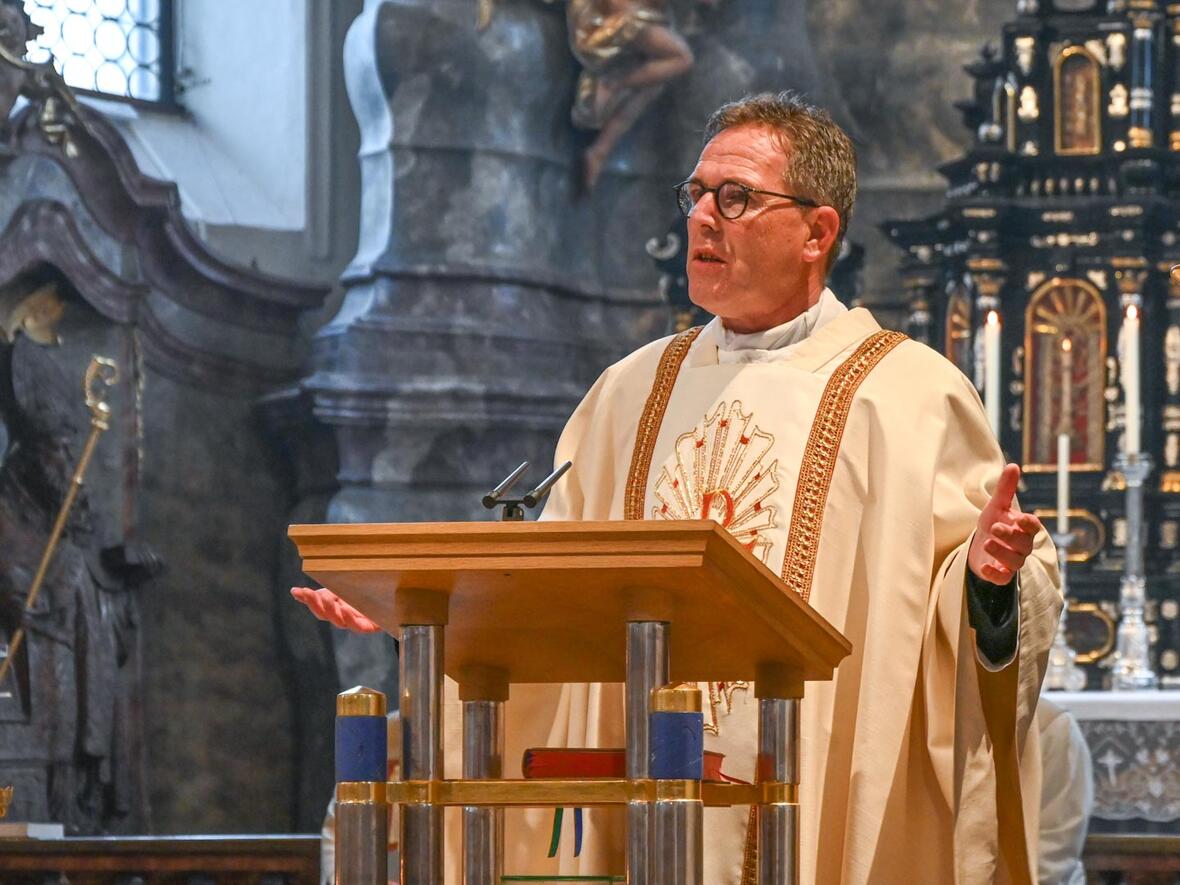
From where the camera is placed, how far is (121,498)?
10.0 metres

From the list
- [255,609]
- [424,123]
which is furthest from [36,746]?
[424,123]

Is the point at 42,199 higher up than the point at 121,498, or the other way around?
the point at 42,199

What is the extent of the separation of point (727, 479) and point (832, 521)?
0.58 ft

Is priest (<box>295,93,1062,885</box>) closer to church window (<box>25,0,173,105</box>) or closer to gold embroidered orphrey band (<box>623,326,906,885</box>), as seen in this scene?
gold embroidered orphrey band (<box>623,326,906,885</box>)

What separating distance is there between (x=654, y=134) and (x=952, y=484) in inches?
341

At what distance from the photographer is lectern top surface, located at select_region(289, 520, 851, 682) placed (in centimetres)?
254

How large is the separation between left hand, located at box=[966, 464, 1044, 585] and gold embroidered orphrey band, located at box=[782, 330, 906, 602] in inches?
15.7

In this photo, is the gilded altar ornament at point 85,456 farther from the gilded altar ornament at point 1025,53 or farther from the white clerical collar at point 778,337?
the white clerical collar at point 778,337

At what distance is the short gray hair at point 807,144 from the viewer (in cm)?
351

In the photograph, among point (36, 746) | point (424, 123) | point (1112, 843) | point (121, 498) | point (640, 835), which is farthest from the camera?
point (424, 123)

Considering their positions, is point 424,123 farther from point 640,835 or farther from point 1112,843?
point 640,835

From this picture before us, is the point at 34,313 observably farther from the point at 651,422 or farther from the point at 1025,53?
the point at 651,422

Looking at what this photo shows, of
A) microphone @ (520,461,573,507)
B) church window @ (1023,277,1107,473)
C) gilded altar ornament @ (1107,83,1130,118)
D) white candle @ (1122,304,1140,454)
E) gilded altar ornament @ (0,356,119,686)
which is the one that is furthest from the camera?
gilded altar ornament @ (1107,83,1130,118)

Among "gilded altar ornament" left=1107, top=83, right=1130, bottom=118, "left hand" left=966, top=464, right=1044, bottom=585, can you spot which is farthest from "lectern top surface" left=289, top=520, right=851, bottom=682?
"gilded altar ornament" left=1107, top=83, right=1130, bottom=118
